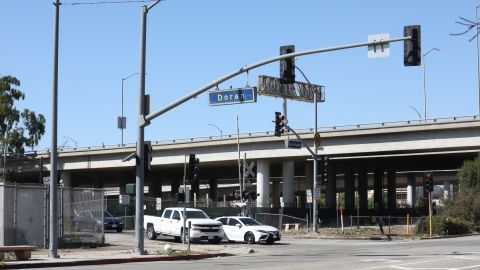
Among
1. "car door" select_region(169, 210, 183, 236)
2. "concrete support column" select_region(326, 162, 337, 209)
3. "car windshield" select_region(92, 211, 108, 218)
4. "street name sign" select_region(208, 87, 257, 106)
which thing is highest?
"street name sign" select_region(208, 87, 257, 106)

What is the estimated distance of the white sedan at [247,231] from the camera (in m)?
39.0

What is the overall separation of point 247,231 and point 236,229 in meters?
0.70

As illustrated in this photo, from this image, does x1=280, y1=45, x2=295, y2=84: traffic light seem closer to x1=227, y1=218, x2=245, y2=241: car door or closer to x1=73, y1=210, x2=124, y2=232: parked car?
x1=73, y1=210, x2=124, y2=232: parked car

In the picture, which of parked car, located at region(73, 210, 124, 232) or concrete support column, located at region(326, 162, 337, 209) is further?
concrete support column, located at region(326, 162, 337, 209)

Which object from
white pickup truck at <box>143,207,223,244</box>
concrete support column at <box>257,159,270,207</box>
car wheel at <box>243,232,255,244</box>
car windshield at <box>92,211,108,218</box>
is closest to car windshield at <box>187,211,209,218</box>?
white pickup truck at <box>143,207,223,244</box>

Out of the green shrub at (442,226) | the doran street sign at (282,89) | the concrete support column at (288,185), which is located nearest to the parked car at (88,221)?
the green shrub at (442,226)

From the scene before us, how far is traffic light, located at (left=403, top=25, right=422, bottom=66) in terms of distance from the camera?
21.9 meters

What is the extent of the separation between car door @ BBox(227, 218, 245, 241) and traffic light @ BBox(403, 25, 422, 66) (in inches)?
765

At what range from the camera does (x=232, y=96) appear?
2838 cm

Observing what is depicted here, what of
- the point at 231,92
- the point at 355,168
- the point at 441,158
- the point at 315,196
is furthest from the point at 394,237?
the point at 355,168

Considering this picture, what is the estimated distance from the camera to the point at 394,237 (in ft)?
156

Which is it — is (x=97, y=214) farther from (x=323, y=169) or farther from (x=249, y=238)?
(x=323, y=169)

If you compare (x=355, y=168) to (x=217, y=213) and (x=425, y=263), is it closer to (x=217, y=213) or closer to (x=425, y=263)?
(x=217, y=213)

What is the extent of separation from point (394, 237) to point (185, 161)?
33.7 m
